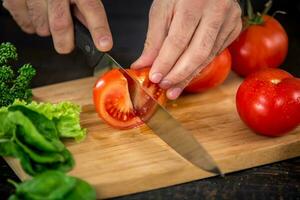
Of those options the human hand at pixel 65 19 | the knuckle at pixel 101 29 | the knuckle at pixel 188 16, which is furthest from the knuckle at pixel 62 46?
the knuckle at pixel 188 16

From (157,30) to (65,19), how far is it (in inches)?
10.1

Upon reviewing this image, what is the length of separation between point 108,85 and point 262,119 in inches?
16.5

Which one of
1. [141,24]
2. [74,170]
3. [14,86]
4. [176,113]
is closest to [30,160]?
[74,170]

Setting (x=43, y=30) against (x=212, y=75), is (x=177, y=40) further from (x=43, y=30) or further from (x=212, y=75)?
(x=43, y=30)

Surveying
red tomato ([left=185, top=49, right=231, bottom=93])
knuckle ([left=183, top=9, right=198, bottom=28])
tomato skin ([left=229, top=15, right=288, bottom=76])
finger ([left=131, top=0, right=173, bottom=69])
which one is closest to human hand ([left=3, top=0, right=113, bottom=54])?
finger ([left=131, top=0, right=173, bottom=69])

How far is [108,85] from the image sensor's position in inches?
69.3

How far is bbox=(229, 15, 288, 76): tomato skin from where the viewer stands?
2055 millimetres

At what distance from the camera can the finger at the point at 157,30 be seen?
69.1 inches

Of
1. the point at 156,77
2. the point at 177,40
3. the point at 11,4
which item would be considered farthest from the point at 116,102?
the point at 11,4

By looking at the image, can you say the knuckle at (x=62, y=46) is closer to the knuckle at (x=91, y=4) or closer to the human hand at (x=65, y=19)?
the human hand at (x=65, y=19)

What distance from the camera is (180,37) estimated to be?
171 centimetres

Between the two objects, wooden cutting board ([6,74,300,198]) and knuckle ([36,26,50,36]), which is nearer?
wooden cutting board ([6,74,300,198])

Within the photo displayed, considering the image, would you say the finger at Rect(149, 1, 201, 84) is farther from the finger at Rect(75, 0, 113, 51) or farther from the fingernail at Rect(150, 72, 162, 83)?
the finger at Rect(75, 0, 113, 51)

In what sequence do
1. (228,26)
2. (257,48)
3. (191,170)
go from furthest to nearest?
1. (257,48)
2. (228,26)
3. (191,170)
